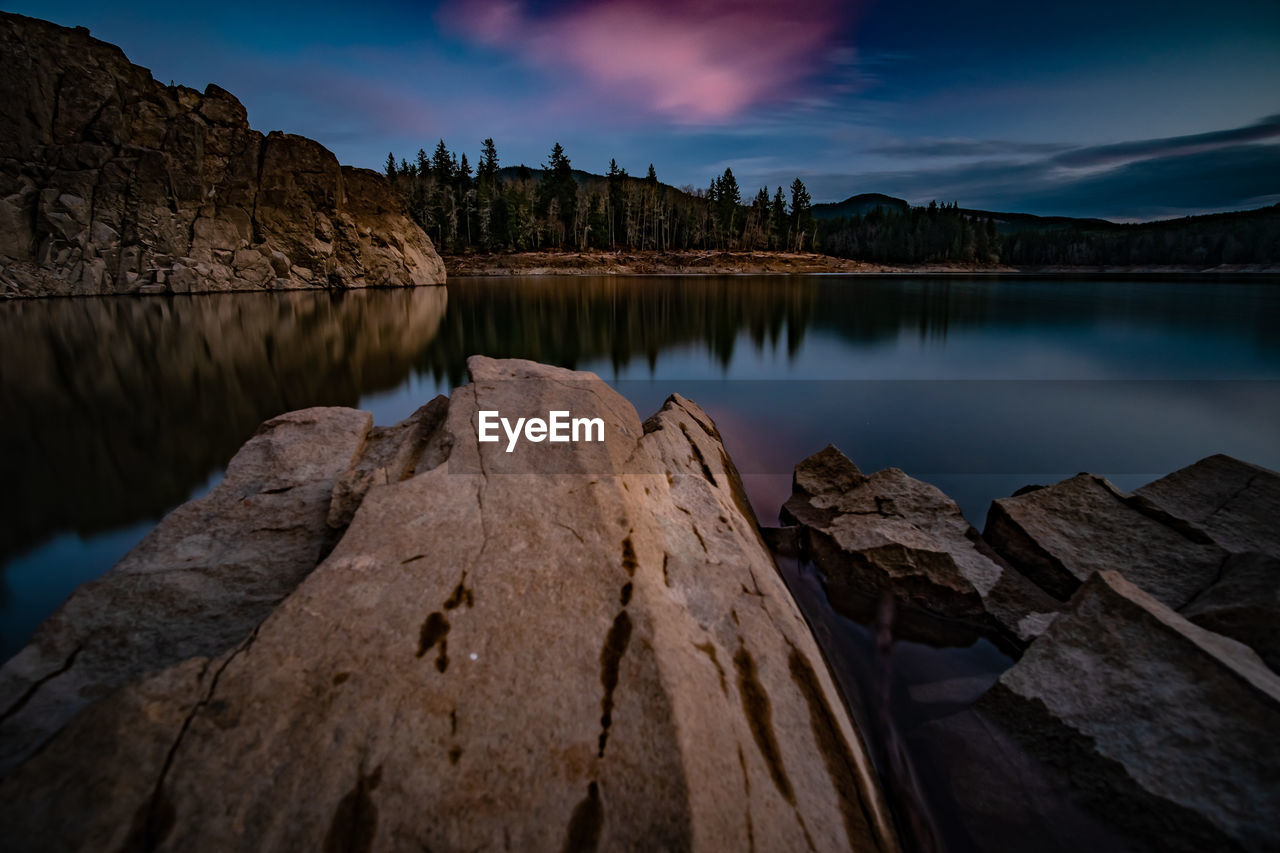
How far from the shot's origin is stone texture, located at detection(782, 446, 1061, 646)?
18.4 ft

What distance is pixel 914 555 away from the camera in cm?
609

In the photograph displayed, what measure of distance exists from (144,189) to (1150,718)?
6163cm

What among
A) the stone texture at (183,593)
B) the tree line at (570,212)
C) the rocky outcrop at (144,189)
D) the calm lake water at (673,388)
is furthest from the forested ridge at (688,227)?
the stone texture at (183,593)

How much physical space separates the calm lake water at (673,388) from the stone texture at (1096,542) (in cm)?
200

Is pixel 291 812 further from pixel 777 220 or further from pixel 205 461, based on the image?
pixel 777 220

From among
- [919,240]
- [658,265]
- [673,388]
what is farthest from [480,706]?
[919,240]

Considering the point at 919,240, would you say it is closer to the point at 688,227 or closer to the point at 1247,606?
the point at 688,227

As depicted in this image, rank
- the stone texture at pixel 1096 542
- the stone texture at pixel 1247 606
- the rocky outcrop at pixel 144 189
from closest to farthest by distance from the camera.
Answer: the stone texture at pixel 1247 606
the stone texture at pixel 1096 542
the rocky outcrop at pixel 144 189

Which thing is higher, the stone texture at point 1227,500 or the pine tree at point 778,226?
the pine tree at point 778,226

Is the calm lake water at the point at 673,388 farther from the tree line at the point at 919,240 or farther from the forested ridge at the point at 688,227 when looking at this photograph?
the tree line at the point at 919,240

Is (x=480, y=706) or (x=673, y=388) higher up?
(x=480, y=706)

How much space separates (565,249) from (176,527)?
93350 mm

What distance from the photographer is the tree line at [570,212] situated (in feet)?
293

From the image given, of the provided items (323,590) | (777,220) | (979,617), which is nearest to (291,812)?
(323,590)
